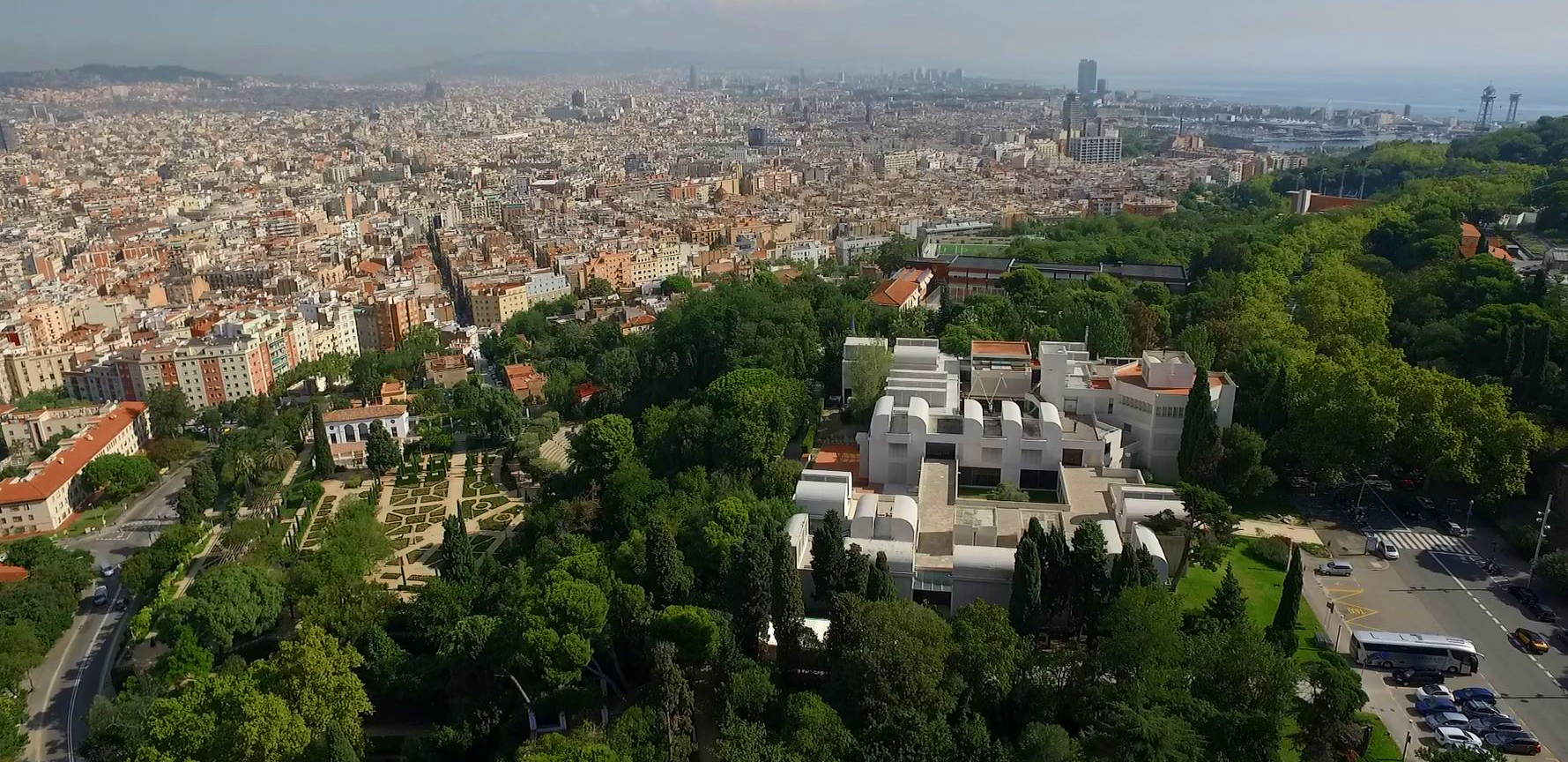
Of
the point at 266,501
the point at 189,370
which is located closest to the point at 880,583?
the point at 266,501

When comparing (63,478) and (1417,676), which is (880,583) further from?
(63,478)

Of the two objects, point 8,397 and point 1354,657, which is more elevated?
point 1354,657

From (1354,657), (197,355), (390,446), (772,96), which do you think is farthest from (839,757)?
(772,96)

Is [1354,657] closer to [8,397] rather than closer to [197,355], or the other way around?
[197,355]

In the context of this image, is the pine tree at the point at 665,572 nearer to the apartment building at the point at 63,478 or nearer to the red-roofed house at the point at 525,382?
the red-roofed house at the point at 525,382

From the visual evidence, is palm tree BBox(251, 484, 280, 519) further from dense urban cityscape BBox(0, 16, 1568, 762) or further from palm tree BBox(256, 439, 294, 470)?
palm tree BBox(256, 439, 294, 470)

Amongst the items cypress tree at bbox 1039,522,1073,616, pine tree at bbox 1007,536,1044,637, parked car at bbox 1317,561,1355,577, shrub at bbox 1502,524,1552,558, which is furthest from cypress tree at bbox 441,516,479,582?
shrub at bbox 1502,524,1552,558
